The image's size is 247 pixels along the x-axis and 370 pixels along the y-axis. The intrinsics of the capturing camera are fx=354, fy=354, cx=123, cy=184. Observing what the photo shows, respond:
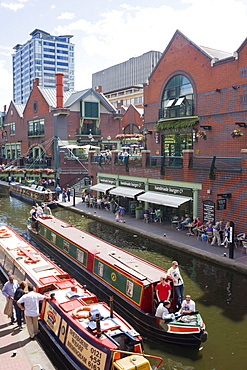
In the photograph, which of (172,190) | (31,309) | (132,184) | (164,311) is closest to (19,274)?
(31,309)

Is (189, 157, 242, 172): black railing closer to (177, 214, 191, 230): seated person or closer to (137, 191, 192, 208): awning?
(137, 191, 192, 208): awning

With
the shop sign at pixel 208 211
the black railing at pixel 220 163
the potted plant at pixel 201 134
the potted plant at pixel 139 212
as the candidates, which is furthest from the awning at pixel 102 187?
the shop sign at pixel 208 211

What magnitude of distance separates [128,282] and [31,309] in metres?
3.39

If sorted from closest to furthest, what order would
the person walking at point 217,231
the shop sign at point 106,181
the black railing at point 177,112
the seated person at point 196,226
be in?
the person walking at point 217,231 < the seated person at point 196,226 < the black railing at point 177,112 < the shop sign at point 106,181

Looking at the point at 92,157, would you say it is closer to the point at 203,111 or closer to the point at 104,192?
the point at 104,192

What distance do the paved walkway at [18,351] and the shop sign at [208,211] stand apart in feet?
43.7

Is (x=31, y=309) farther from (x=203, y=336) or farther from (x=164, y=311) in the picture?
(x=203, y=336)

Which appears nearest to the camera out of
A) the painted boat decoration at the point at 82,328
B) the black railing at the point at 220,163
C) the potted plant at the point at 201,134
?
the painted boat decoration at the point at 82,328

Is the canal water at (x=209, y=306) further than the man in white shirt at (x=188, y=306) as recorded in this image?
No

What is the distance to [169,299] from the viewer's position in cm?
1136

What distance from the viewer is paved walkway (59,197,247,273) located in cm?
1672

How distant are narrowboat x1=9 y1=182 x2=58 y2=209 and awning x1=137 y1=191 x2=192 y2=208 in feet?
37.4

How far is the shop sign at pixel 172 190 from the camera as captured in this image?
2263 centimetres

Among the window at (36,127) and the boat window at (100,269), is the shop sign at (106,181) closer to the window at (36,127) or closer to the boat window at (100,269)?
the boat window at (100,269)
